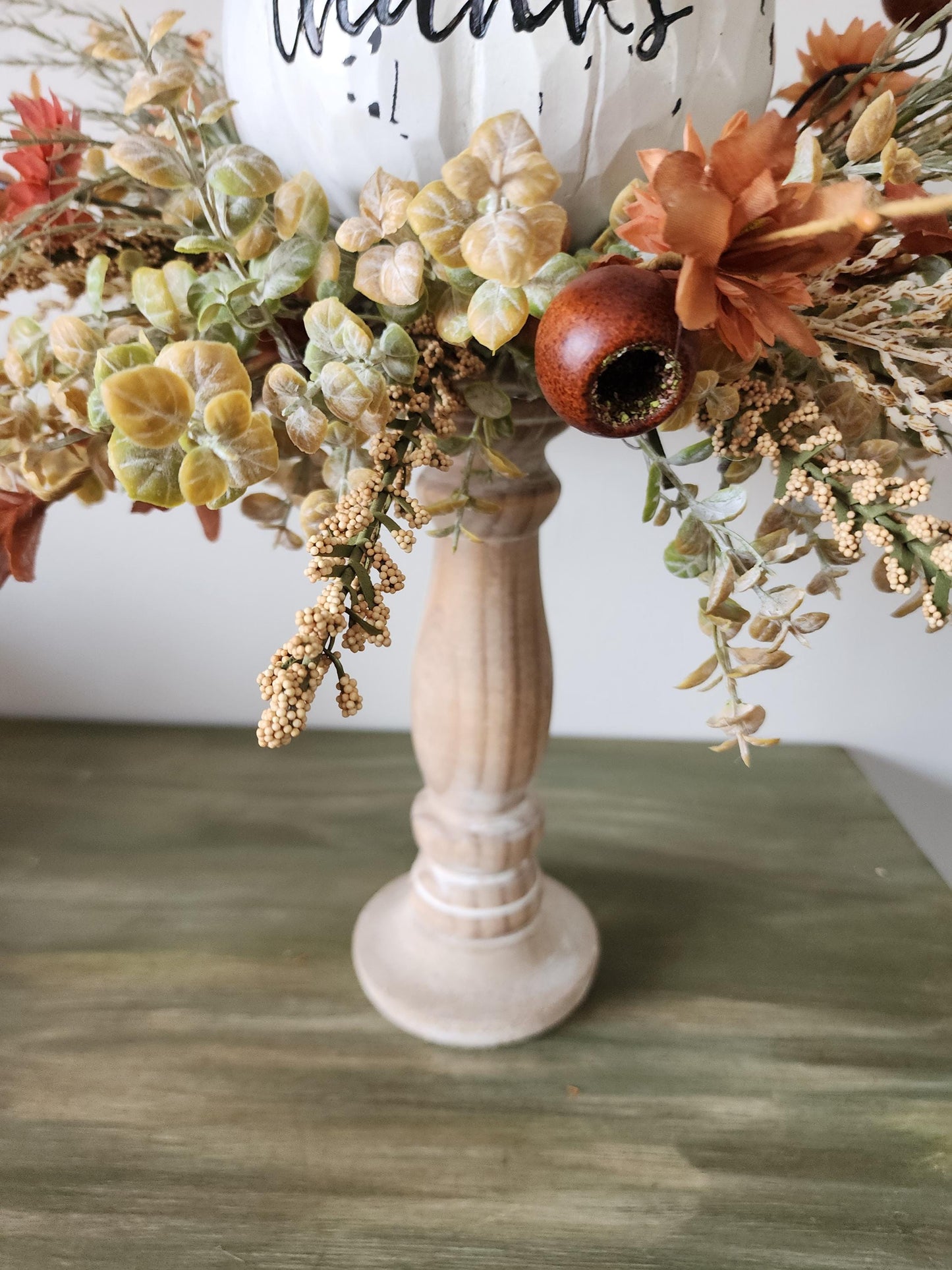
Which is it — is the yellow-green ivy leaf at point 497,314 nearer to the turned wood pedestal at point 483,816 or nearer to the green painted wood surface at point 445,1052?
the turned wood pedestal at point 483,816

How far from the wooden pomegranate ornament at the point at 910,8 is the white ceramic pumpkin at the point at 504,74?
0.09 m

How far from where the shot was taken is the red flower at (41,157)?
0.41 meters

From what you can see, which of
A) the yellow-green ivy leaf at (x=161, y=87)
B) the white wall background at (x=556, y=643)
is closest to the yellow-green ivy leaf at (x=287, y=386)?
the yellow-green ivy leaf at (x=161, y=87)

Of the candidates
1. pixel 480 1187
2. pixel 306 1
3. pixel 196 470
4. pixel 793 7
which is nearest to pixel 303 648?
pixel 196 470

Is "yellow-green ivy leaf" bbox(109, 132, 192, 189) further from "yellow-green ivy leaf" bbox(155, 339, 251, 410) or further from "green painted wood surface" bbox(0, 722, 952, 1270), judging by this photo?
"green painted wood surface" bbox(0, 722, 952, 1270)

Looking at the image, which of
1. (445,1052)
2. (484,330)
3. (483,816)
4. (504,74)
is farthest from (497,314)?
(445,1052)

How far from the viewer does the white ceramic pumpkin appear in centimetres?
34

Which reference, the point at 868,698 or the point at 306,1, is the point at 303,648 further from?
the point at 868,698

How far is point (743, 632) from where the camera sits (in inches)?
33.4

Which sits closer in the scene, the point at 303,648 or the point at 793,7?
the point at 303,648

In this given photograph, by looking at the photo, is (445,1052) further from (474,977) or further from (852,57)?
(852,57)

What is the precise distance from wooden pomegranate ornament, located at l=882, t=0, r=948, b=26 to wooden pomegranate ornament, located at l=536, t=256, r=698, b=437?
0.83ft

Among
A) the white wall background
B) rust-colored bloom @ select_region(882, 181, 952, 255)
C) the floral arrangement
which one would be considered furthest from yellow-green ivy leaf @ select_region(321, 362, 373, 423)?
the white wall background

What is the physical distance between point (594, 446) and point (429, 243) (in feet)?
1.62
